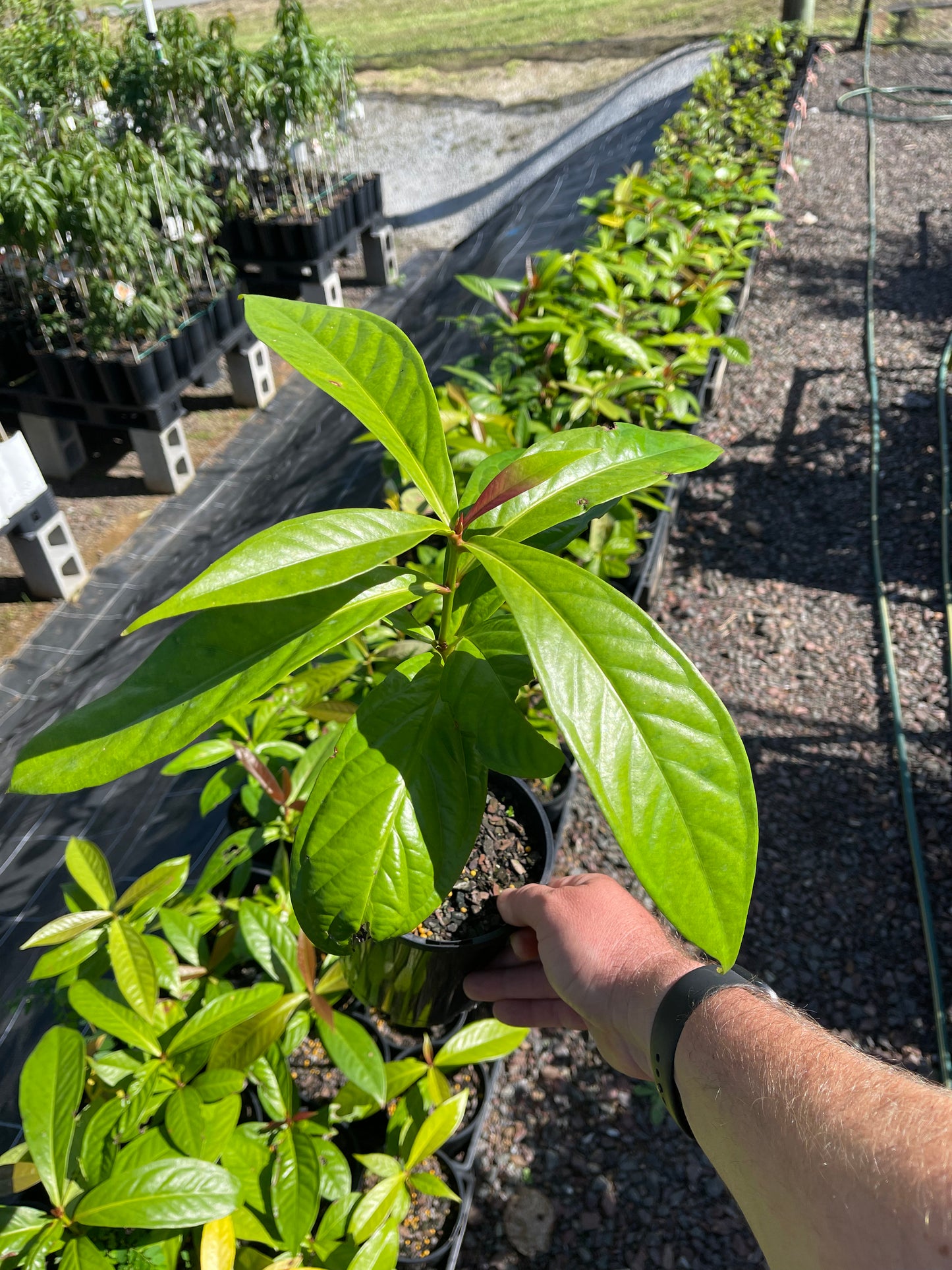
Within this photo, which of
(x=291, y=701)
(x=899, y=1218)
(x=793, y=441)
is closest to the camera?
(x=899, y=1218)

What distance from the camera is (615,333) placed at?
7.41ft

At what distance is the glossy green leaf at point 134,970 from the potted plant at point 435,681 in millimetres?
612

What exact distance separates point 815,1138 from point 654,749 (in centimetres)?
37

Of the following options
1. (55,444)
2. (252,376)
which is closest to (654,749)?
(55,444)

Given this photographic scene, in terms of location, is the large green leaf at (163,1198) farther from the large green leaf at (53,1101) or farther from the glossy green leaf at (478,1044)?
the glossy green leaf at (478,1044)

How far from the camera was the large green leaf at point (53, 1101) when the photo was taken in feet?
3.51

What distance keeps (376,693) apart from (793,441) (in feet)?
13.0

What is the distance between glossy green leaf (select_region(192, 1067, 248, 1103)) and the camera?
118 centimetres

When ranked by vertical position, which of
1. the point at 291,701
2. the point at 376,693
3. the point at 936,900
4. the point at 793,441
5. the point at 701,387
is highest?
the point at 376,693

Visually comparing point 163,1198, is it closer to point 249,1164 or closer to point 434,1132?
point 249,1164

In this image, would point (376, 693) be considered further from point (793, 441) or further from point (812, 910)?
point (793, 441)

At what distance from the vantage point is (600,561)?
1959 millimetres

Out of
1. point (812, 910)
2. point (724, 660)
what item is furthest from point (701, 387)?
point (812, 910)

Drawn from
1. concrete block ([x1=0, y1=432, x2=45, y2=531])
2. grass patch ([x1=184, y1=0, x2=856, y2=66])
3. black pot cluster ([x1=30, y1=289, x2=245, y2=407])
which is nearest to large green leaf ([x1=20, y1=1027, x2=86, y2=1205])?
concrete block ([x1=0, y1=432, x2=45, y2=531])
